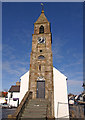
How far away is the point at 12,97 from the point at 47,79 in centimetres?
2366

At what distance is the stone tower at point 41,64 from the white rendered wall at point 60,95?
917mm

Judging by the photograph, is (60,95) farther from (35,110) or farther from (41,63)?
(41,63)

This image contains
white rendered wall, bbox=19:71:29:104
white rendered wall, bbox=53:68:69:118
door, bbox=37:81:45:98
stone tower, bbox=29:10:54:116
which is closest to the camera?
white rendered wall, bbox=53:68:69:118

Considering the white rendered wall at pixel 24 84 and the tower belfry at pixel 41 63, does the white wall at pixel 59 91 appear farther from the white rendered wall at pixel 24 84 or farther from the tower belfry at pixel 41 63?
the tower belfry at pixel 41 63

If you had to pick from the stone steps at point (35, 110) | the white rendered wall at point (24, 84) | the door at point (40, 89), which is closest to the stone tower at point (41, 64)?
the door at point (40, 89)

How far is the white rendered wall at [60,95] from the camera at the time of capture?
14203mm

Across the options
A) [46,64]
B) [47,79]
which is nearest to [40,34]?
[46,64]

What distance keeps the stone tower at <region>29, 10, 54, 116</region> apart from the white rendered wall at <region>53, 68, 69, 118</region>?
917mm

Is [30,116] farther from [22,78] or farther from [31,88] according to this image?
[22,78]

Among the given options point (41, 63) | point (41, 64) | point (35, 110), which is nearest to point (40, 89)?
point (41, 64)

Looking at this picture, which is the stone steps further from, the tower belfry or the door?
the door

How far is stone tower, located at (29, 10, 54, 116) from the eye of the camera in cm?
1517

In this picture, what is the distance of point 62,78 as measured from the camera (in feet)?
52.6

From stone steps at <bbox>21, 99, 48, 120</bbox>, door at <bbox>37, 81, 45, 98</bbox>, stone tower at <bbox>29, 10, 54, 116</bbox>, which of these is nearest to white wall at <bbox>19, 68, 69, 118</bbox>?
stone tower at <bbox>29, 10, 54, 116</bbox>
